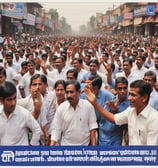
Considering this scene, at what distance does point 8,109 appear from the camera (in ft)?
8.72

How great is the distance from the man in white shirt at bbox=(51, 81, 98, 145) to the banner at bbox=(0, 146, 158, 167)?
0.72 feet

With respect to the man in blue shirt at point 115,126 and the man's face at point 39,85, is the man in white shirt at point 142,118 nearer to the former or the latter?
the man in blue shirt at point 115,126

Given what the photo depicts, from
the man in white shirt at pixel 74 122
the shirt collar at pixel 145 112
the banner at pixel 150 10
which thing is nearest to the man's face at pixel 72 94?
the man in white shirt at pixel 74 122

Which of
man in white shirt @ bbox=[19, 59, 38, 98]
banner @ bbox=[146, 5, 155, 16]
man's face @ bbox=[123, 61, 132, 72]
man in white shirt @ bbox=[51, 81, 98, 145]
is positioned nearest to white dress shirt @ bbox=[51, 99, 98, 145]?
man in white shirt @ bbox=[51, 81, 98, 145]

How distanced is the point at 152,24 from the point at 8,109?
27479 millimetres

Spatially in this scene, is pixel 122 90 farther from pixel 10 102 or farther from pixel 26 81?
pixel 26 81

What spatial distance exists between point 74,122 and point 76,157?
0.39 meters

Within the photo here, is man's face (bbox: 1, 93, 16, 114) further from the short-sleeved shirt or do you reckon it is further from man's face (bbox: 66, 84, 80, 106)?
the short-sleeved shirt

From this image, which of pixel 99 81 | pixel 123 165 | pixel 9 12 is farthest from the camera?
pixel 9 12

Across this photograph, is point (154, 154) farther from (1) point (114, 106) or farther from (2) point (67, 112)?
(2) point (67, 112)

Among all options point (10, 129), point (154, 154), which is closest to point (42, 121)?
point (10, 129)

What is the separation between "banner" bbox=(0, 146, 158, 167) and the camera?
2758 millimetres

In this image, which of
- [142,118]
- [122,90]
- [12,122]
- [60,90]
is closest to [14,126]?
[12,122]

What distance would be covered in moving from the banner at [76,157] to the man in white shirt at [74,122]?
8.6 inches
